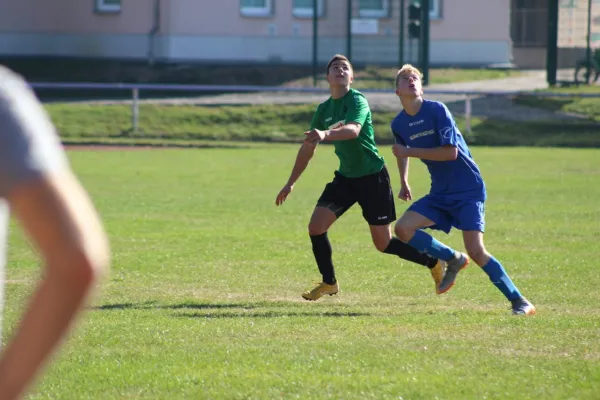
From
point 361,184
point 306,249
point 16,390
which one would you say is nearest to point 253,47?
point 306,249

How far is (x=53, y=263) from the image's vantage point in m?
1.60

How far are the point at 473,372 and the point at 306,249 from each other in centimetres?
576

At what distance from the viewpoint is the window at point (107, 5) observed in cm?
3862

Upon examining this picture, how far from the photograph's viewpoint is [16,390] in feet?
5.39

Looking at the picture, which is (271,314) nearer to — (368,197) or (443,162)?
(368,197)

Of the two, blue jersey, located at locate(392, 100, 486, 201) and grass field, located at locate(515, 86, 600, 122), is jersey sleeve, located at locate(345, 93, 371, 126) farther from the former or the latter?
grass field, located at locate(515, 86, 600, 122)

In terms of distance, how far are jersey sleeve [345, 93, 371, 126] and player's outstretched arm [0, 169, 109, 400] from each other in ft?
22.3

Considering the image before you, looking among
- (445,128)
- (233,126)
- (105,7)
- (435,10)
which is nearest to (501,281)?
(445,128)

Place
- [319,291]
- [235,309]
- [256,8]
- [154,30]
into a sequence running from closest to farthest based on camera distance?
[235,309], [319,291], [154,30], [256,8]

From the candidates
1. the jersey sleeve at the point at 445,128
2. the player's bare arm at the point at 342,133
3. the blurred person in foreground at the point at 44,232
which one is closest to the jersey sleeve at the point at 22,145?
the blurred person in foreground at the point at 44,232

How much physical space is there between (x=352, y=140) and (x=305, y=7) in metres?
30.2

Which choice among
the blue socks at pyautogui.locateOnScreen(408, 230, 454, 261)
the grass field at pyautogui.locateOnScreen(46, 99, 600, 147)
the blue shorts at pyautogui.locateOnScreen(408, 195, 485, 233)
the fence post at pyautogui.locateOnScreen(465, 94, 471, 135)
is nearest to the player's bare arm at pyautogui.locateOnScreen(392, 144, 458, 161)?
the blue shorts at pyautogui.locateOnScreen(408, 195, 485, 233)

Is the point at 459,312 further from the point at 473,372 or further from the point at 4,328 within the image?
the point at 4,328

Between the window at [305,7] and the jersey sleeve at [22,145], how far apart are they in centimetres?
3650
